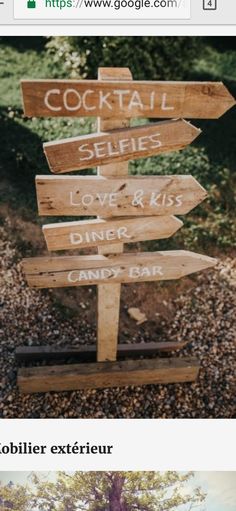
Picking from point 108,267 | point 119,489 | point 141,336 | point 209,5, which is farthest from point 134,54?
point 119,489

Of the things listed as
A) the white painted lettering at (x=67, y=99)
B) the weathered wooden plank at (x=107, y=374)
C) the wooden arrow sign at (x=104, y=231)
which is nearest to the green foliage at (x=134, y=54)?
the wooden arrow sign at (x=104, y=231)

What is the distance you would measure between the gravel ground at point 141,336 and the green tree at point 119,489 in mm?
374

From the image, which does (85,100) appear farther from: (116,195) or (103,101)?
(116,195)

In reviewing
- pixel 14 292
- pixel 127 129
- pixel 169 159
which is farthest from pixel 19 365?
pixel 169 159

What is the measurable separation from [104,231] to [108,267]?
0.77 ft

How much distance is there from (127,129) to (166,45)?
9.61ft

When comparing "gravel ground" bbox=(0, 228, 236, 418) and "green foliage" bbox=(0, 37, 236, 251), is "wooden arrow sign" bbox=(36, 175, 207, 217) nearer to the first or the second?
"gravel ground" bbox=(0, 228, 236, 418)

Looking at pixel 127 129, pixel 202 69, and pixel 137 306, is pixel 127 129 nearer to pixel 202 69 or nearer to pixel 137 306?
pixel 137 306

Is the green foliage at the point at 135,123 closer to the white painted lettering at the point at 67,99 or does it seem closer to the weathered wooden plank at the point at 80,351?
the weathered wooden plank at the point at 80,351

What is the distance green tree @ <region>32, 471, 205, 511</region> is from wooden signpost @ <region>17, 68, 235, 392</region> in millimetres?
525

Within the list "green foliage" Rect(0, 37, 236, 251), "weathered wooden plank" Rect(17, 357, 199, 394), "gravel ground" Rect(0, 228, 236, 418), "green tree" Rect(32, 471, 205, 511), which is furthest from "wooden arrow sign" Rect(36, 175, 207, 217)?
"green foliage" Rect(0, 37, 236, 251)

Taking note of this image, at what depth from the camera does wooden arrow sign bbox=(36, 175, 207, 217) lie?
215 cm

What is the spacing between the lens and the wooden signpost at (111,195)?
6.45ft

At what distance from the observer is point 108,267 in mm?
2482
